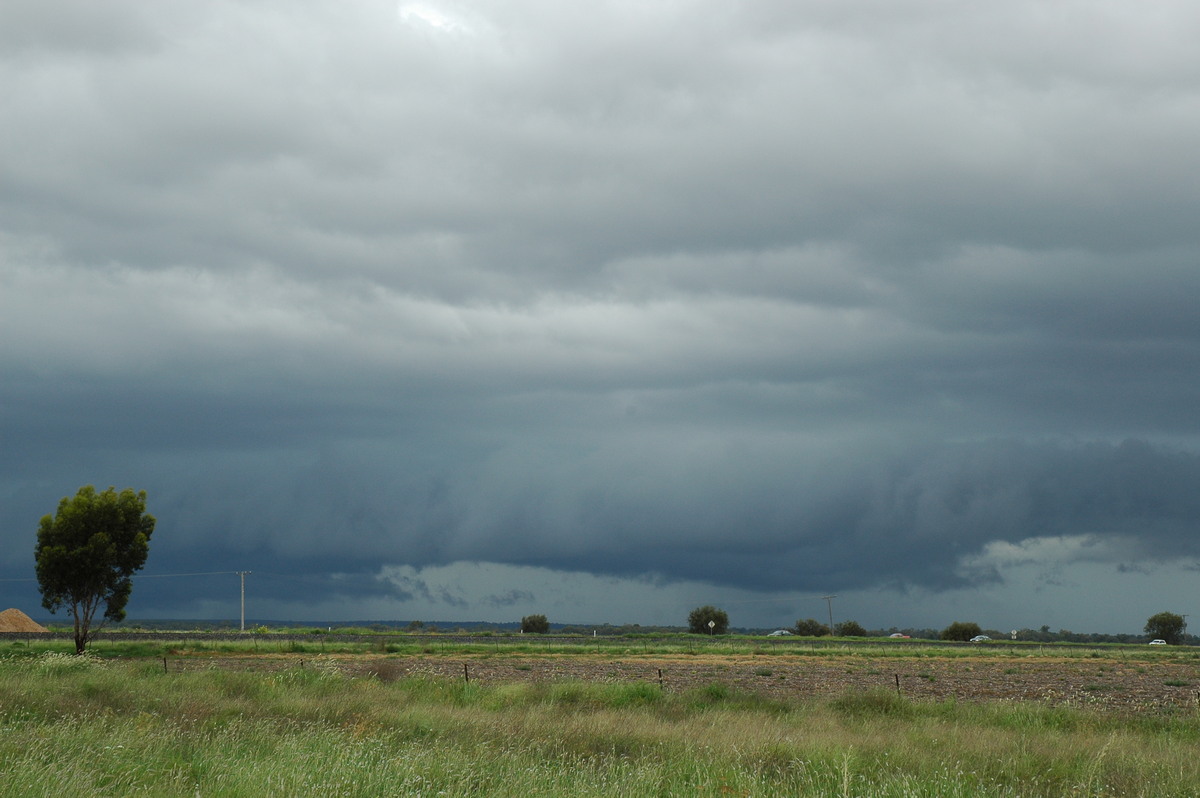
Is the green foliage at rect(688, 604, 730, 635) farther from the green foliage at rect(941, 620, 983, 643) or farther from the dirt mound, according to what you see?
the dirt mound

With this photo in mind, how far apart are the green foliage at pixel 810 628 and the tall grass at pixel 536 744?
126563mm

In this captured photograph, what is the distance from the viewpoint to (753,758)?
16.2 m

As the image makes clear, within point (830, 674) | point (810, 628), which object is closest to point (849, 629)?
point (810, 628)

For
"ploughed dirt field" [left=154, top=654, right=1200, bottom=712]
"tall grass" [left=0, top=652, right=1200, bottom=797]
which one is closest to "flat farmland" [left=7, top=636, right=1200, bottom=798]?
"tall grass" [left=0, top=652, right=1200, bottom=797]

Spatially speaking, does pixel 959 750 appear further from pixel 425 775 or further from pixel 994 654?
pixel 994 654

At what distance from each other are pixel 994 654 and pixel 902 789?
81.3 m

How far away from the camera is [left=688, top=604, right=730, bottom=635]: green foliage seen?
142125 mm

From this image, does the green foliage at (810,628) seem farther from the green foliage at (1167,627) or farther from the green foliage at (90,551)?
Result: the green foliage at (90,551)

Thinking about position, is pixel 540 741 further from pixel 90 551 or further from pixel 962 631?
pixel 962 631

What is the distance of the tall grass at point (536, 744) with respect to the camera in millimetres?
12258

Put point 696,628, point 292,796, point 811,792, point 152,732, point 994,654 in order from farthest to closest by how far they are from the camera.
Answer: point 696,628, point 994,654, point 152,732, point 811,792, point 292,796

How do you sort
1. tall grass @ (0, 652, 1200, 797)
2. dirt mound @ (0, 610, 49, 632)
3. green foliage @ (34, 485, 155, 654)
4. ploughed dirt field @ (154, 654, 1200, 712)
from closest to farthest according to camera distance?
tall grass @ (0, 652, 1200, 797), ploughed dirt field @ (154, 654, 1200, 712), green foliage @ (34, 485, 155, 654), dirt mound @ (0, 610, 49, 632)

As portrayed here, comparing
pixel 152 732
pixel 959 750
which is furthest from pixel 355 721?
pixel 959 750

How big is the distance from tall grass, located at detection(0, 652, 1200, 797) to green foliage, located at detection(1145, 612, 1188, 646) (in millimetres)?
149433
